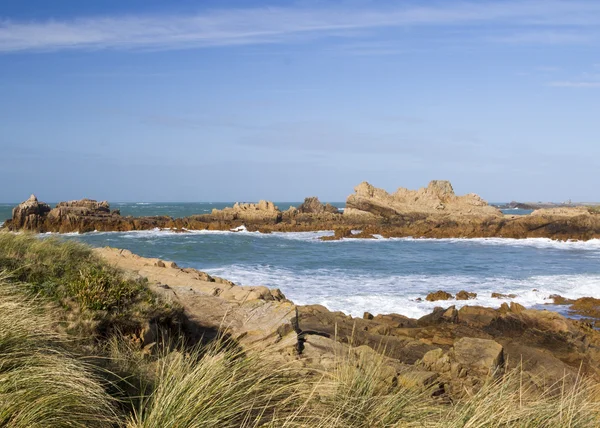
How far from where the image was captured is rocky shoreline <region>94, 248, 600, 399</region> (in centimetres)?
750

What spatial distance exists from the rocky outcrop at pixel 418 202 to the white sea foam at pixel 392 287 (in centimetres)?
3712

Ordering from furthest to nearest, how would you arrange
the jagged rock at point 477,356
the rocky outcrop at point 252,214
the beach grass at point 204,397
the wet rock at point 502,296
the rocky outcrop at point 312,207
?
the rocky outcrop at point 312,207, the rocky outcrop at point 252,214, the wet rock at point 502,296, the jagged rock at point 477,356, the beach grass at point 204,397

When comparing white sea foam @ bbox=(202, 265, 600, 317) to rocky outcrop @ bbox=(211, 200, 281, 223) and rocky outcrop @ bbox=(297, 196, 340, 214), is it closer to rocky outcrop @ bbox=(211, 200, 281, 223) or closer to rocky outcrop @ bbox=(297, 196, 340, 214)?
rocky outcrop @ bbox=(211, 200, 281, 223)

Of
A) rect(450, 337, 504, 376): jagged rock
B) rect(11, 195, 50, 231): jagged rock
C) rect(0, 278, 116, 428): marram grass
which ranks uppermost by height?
rect(11, 195, 50, 231): jagged rock

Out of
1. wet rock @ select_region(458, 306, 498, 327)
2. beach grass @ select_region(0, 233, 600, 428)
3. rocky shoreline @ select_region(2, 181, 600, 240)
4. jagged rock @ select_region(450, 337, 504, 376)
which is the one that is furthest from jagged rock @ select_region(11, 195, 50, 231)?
beach grass @ select_region(0, 233, 600, 428)

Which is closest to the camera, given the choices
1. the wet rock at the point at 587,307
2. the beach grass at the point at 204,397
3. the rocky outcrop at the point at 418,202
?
the beach grass at the point at 204,397

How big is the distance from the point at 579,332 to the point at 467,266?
46.2 feet

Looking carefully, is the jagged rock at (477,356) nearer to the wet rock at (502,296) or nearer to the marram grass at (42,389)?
the marram grass at (42,389)

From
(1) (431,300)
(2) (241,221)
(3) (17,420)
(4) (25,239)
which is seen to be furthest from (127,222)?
(3) (17,420)

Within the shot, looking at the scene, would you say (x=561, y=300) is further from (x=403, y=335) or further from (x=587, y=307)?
(x=403, y=335)

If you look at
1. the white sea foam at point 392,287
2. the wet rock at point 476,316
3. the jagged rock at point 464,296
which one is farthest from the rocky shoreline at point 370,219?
the wet rock at point 476,316

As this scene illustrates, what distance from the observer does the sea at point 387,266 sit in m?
18.2

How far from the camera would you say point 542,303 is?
17.5 metres

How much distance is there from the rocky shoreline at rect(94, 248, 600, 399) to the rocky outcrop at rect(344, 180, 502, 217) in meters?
44.4
